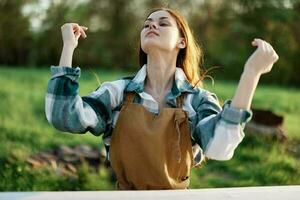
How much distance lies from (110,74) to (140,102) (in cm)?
463

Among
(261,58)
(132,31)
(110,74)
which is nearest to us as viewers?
(261,58)

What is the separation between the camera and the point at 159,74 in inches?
52.5

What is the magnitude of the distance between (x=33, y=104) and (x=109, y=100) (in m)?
2.98

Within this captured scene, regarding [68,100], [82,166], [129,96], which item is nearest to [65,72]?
[68,100]

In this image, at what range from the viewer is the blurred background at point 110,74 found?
3236mm

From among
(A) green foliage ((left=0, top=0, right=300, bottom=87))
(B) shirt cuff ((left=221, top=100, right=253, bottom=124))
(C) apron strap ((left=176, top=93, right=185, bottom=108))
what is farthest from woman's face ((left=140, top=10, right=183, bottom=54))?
(A) green foliage ((left=0, top=0, right=300, bottom=87))

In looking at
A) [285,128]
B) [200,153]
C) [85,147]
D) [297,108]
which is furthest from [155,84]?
[297,108]

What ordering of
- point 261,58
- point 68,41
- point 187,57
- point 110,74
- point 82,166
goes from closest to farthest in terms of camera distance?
point 261,58
point 68,41
point 187,57
point 82,166
point 110,74

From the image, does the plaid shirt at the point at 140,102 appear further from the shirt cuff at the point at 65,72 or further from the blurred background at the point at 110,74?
the blurred background at the point at 110,74

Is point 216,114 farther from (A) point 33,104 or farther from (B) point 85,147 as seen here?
(A) point 33,104

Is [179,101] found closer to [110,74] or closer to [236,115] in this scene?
[236,115]

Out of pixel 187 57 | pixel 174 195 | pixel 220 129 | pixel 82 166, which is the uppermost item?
pixel 187 57

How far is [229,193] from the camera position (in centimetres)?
120

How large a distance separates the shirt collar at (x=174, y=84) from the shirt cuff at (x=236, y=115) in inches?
7.9
